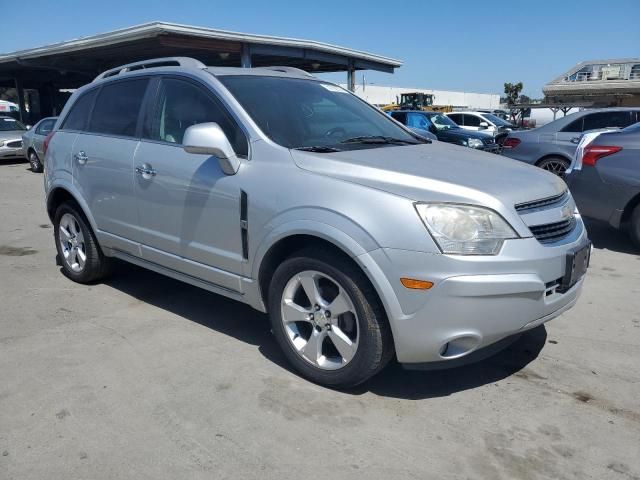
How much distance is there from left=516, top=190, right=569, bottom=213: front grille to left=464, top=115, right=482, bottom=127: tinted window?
2004 centimetres

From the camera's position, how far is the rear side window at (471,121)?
22312mm

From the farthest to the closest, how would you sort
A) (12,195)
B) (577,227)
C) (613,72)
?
(613,72)
(12,195)
(577,227)

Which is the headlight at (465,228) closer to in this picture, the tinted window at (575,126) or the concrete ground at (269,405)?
the concrete ground at (269,405)

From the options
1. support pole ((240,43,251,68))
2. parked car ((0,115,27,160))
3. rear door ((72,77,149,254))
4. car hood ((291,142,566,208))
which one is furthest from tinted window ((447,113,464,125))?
car hood ((291,142,566,208))

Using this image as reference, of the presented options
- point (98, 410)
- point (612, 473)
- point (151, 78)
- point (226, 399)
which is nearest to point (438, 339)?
point (612, 473)

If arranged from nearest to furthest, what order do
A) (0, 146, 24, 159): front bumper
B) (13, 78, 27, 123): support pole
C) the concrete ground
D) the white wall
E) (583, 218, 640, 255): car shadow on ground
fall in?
the concrete ground, (583, 218, 640, 255): car shadow on ground, (0, 146, 24, 159): front bumper, (13, 78, 27, 123): support pole, the white wall

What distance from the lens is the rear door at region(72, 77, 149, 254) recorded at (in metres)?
4.18

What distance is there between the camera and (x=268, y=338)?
390 cm

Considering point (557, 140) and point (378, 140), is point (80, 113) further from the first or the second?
point (557, 140)

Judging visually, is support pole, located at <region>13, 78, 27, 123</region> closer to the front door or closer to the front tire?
the front door

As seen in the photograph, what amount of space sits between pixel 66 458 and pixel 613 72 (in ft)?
116

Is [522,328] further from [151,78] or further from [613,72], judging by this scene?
[613,72]

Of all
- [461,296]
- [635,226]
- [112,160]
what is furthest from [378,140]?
[635,226]

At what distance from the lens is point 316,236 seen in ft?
9.72
